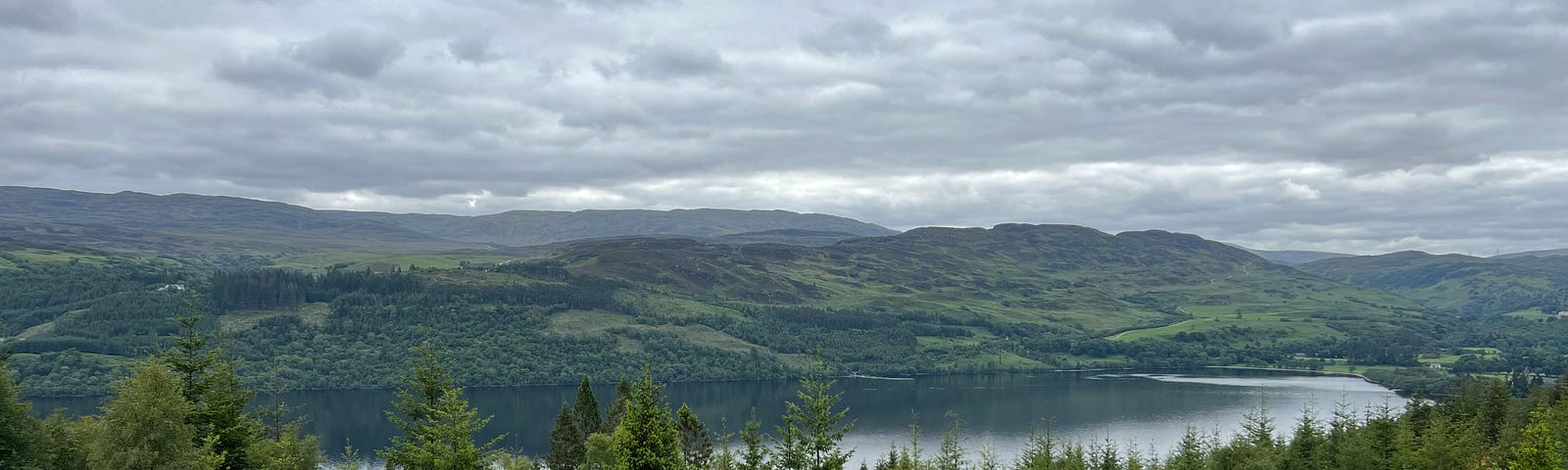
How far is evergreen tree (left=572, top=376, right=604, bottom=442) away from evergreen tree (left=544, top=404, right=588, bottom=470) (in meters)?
0.43

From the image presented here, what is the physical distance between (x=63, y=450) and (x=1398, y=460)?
70664 mm

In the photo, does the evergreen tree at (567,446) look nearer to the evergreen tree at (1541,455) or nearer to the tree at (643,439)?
the tree at (643,439)

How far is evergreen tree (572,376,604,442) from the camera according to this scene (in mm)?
83438

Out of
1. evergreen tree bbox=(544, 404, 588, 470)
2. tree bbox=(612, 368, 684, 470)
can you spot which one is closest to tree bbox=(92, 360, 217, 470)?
tree bbox=(612, 368, 684, 470)

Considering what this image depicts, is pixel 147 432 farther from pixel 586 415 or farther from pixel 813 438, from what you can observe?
pixel 586 415

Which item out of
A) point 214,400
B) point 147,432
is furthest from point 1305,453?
point 147,432

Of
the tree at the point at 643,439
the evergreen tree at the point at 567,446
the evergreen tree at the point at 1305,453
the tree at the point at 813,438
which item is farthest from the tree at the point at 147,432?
the evergreen tree at the point at 1305,453

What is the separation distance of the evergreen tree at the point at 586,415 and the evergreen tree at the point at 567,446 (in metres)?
0.43

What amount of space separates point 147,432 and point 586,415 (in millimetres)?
51705

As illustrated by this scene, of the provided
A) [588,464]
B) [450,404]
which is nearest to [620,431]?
[450,404]

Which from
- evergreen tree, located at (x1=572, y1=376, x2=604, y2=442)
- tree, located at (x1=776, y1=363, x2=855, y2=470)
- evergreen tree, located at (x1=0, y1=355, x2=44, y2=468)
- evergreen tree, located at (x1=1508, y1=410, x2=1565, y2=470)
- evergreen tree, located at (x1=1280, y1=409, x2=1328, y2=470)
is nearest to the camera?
evergreen tree, located at (x1=0, y1=355, x2=44, y2=468)

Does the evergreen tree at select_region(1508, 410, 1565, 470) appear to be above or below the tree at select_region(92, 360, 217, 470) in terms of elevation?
below

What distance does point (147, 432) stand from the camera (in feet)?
111

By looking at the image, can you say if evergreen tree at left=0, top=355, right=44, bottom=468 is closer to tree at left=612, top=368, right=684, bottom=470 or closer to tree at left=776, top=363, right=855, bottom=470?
tree at left=612, top=368, right=684, bottom=470
